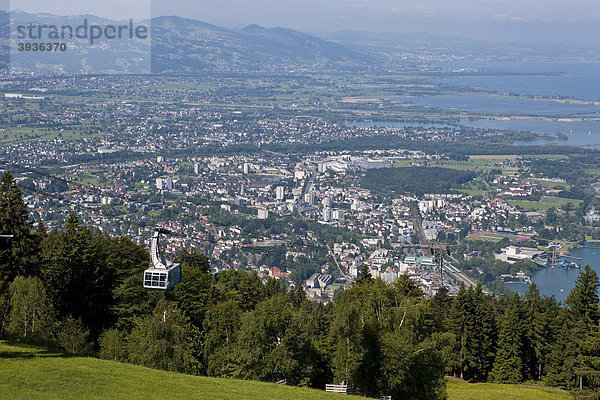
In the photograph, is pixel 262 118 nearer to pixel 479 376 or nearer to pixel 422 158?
pixel 422 158

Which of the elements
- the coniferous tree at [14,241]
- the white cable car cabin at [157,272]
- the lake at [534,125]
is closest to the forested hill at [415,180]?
the lake at [534,125]

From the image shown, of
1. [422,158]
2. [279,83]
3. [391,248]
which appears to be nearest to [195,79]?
[279,83]

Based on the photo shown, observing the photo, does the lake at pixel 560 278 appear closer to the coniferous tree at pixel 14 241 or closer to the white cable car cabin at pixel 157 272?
the coniferous tree at pixel 14 241

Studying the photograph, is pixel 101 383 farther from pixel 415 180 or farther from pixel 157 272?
pixel 415 180

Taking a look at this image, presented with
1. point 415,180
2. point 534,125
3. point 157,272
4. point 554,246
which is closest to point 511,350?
point 157,272

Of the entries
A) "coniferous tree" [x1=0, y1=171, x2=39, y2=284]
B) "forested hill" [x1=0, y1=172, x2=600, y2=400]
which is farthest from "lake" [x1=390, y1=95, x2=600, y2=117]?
"coniferous tree" [x1=0, y1=171, x2=39, y2=284]

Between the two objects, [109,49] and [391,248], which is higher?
[109,49]
